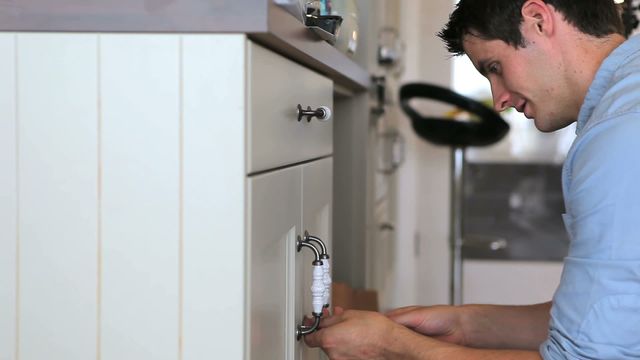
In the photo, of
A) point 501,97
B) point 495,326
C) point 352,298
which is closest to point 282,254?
point 501,97

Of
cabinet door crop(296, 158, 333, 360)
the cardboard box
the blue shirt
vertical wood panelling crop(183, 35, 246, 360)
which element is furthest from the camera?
the cardboard box

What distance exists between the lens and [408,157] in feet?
12.3

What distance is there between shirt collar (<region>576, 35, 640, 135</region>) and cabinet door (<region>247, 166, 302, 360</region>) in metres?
0.39

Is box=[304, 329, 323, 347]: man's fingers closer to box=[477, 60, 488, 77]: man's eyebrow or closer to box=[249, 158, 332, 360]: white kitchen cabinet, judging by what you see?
box=[249, 158, 332, 360]: white kitchen cabinet

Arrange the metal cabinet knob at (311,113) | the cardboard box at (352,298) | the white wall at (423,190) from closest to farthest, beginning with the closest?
the metal cabinet knob at (311,113)
the cardboard box at (352,298)
the white wall at (423,190)

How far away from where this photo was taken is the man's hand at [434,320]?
1355 mm

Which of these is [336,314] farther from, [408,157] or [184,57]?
[408,157]

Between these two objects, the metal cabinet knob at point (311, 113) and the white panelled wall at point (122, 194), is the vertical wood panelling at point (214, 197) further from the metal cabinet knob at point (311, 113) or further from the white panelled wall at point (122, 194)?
the metal cabinet knob at point (311, 113)

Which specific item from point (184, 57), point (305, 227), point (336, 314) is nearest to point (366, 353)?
point (336, 314)

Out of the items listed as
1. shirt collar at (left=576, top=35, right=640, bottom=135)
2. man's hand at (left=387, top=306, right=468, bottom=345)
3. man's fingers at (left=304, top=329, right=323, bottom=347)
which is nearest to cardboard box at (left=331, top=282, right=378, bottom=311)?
man's hand at (left=387, top=306, right=468, bottom=345)

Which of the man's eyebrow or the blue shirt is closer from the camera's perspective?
the blue shirt

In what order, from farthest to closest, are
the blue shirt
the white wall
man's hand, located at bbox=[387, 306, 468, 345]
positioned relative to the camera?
the white wall, man's hand, located at bbox=[387, 306, 468, 345], the blue shirt

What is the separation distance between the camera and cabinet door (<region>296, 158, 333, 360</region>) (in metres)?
1.15

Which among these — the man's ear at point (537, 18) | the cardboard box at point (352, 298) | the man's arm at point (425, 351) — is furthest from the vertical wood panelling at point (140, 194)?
the cardboard box at point (352, 298)
